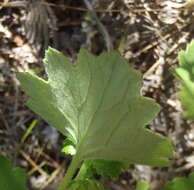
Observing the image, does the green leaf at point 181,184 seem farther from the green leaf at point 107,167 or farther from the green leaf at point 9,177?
the green leaf at point 9,177

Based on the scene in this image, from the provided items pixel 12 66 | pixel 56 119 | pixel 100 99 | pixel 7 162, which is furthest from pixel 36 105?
pixel 12 66

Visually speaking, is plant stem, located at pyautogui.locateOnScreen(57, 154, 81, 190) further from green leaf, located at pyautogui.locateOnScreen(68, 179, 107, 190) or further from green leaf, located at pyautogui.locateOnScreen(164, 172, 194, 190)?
green leaf, located at pyautogui.locateOnScreen(164, 172, 194, 190)

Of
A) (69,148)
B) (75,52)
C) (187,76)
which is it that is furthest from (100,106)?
(75,52)

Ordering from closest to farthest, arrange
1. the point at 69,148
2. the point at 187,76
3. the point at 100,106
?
the point at 100,106, the point at 69,148, the point at 187,76

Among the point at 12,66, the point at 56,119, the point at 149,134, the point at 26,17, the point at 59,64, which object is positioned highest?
the point at 26,17

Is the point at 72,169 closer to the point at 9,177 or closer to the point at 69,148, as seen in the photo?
the point at 69,148

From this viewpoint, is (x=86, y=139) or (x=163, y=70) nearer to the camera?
(x=86, y=139)

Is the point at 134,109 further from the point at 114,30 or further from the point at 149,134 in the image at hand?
the point at 114,30
